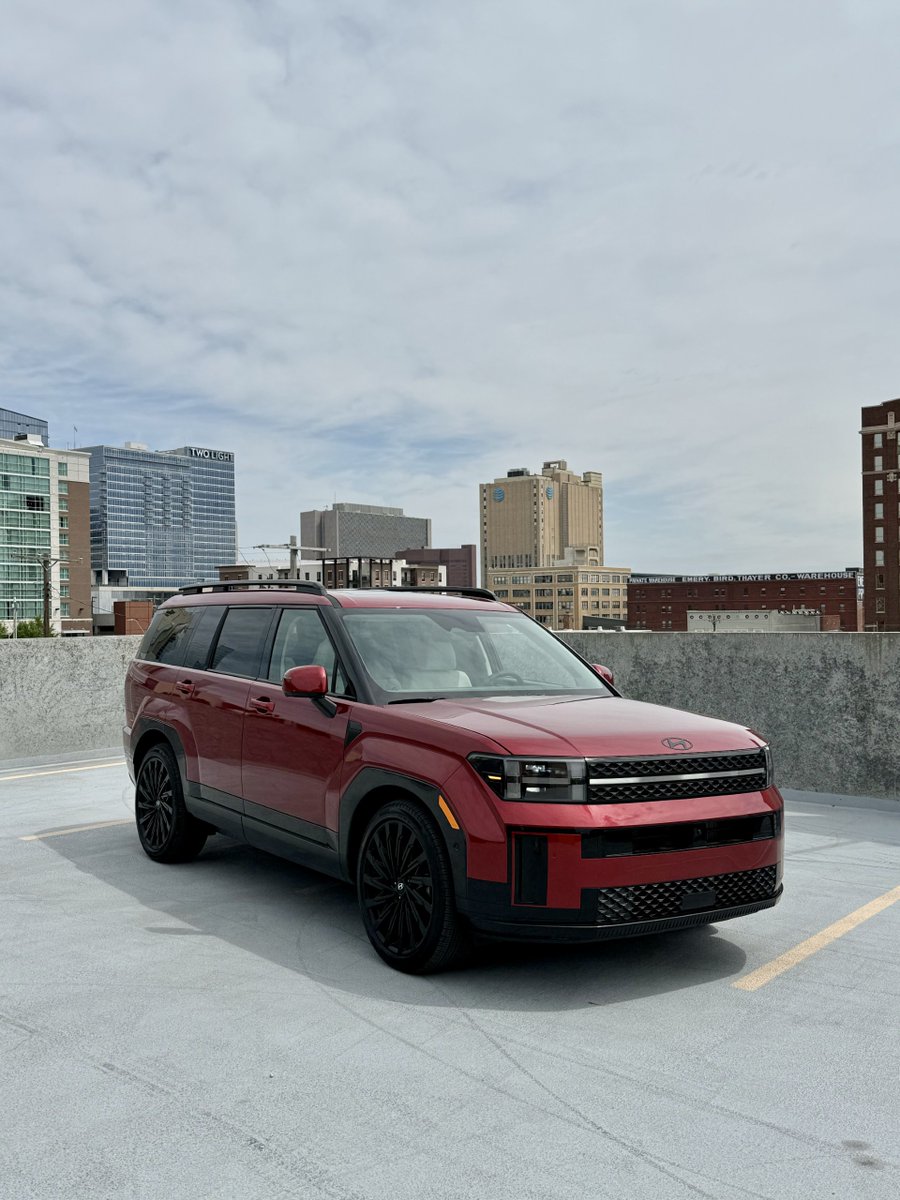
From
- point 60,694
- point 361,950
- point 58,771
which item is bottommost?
point 58,771

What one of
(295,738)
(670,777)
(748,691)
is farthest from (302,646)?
(748,691)

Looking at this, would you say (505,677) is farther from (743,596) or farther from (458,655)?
(743,596)

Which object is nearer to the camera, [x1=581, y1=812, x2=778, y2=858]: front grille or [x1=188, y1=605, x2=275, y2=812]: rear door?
[x1=581, y1=812, x2=778, y2=858]: front grille

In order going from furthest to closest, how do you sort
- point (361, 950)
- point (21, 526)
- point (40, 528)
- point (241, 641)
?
point (40, 528) → point (21, 526) → point (241, 641) → point (361, 950)

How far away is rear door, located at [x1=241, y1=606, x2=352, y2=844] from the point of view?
538cm

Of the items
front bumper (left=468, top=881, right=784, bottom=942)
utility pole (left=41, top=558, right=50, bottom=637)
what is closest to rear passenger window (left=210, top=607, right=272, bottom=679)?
front bumper (left=468, top=881, right=784, bottom=942)

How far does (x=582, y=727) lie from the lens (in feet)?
15.5

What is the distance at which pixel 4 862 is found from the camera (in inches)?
278

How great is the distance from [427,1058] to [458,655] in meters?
2.47

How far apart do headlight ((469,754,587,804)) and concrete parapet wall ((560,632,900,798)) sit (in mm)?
5274

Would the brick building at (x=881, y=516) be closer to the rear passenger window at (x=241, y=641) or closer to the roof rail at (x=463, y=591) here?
the roof rail at (x=463, y=591)

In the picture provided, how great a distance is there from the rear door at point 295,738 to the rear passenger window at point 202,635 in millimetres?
882

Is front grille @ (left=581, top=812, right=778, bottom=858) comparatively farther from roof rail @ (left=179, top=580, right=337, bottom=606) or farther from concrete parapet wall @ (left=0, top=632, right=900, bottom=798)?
concrete parapet wall @ (left=0, top=632, right=900, bottom=798)

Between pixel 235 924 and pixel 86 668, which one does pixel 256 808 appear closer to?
pixel 235 924
